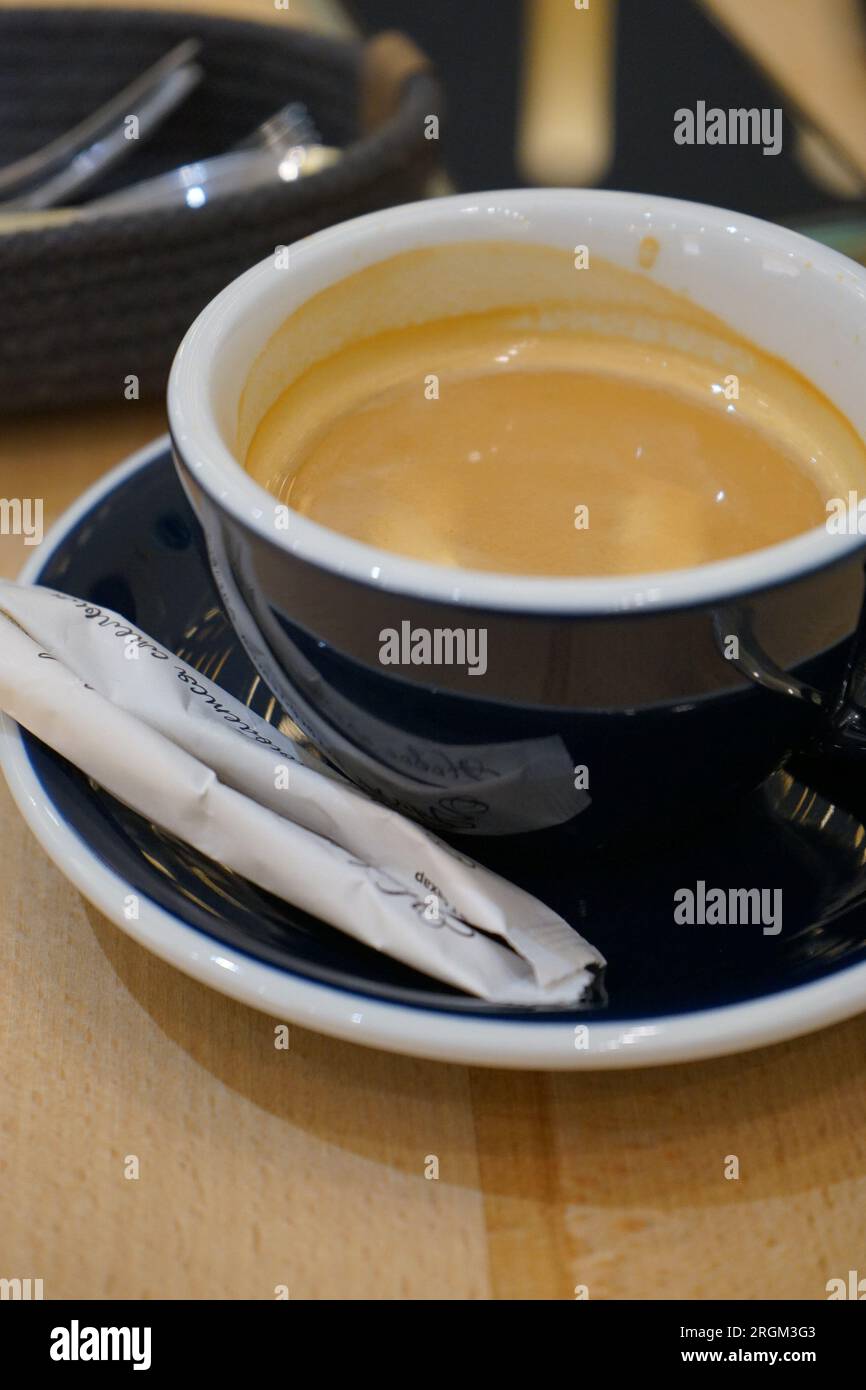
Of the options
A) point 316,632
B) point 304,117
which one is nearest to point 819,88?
point 304,117

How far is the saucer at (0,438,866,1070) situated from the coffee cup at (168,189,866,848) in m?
0.04

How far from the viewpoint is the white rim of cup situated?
0.51 m

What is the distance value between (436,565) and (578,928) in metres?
0.19

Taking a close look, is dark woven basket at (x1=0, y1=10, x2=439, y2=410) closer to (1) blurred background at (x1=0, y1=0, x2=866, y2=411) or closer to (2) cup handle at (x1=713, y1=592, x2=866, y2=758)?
(1) blurred background at (x1=0, y1=0, x2=866, y2=411)

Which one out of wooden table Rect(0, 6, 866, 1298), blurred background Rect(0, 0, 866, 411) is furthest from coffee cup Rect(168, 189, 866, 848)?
blurred background Rect(0, 0, 866, 411)

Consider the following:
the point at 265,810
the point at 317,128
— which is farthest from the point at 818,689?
the point at 317,128

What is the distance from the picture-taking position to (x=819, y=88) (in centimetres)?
145

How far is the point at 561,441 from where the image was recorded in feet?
2.64

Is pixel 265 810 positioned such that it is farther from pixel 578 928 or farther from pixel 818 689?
pixel 818 689

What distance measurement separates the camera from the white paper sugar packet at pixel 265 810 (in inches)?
22.5

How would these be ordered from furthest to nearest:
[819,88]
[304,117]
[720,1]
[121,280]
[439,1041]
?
[720,1]
[819,88]
[304,117]
[121,280]
[439,1041]

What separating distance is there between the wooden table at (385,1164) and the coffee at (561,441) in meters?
0.26

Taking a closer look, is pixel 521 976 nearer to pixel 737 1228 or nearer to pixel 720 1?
pixel 737 1228

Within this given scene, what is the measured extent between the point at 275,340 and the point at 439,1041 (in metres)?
0.40
